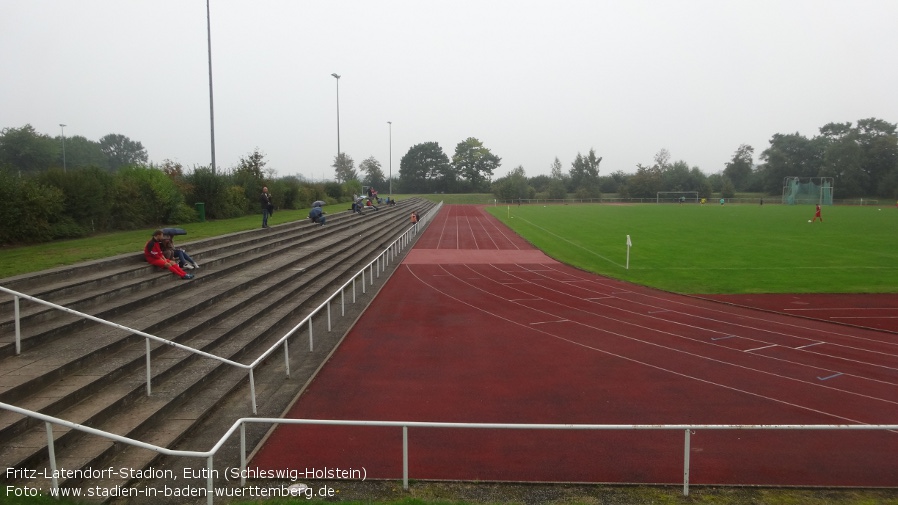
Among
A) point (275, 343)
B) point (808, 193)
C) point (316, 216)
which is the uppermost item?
point (808, 193)

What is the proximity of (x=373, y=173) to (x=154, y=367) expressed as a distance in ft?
404

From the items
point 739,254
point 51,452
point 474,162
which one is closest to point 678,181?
point 474,162

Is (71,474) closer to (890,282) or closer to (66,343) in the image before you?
(66,343)

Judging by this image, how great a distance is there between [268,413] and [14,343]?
3.28 m

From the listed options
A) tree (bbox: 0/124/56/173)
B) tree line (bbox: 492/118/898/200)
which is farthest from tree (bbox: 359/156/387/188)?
tree (bbox: 0/124/56/173)

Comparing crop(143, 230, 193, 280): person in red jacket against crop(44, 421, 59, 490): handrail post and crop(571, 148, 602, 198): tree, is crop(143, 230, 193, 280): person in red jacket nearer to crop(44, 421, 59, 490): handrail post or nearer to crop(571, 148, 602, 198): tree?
crop(44, 421, 59, 490): handrail post

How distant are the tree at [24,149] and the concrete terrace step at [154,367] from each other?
5170 cm

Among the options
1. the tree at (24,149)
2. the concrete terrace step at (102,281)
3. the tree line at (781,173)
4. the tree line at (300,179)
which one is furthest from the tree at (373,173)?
the concrete terrace step at (102,281)

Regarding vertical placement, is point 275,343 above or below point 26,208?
below

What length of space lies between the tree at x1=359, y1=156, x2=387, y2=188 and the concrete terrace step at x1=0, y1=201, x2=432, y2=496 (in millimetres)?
109395

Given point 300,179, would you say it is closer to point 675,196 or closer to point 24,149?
point 24,149

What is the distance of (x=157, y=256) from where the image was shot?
1154cm

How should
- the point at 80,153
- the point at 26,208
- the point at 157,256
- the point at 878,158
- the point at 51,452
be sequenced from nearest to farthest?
the point at 51,452, the point at 157,256, the point at 26,208, the point at 80,153, the point at 878,158

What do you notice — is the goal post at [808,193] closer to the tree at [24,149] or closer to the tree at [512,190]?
the tree at [512,190]
